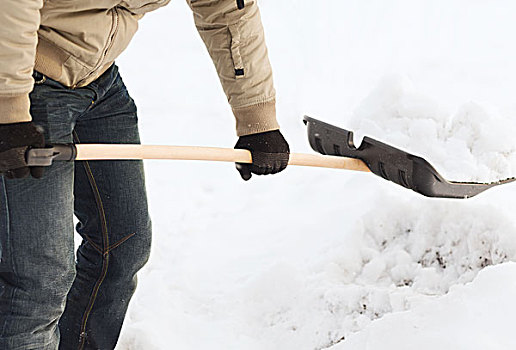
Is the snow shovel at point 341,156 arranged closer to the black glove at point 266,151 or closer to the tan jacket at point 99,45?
the black glove at point 266,151

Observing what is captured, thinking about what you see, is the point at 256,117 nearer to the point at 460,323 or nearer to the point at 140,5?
the point at 140,5

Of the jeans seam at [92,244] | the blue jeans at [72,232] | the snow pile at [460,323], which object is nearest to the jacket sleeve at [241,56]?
the blue jeans at [72,232]

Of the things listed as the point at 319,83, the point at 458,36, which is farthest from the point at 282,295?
the point at 458,36

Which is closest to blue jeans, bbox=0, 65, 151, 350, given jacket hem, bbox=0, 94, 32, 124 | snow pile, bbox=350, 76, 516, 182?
jacket hem, bbox=0, 94, 32, 124

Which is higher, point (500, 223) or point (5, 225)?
point (5, 225)

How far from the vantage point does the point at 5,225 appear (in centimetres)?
179

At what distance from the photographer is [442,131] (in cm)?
327

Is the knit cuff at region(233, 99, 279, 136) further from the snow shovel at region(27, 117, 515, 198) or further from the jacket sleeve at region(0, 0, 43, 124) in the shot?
the jacket sleeve at region(0, 0, 43, 124)

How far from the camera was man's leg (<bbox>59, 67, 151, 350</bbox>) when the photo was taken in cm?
207

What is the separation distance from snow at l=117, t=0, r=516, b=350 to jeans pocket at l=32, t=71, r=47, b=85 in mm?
1052

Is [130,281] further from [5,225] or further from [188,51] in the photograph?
[188,51]

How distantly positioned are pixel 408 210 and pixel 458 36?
2410mm

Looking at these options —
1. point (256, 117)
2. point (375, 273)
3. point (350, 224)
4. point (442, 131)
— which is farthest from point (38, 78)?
point (442, 131)

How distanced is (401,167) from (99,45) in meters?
1.03
